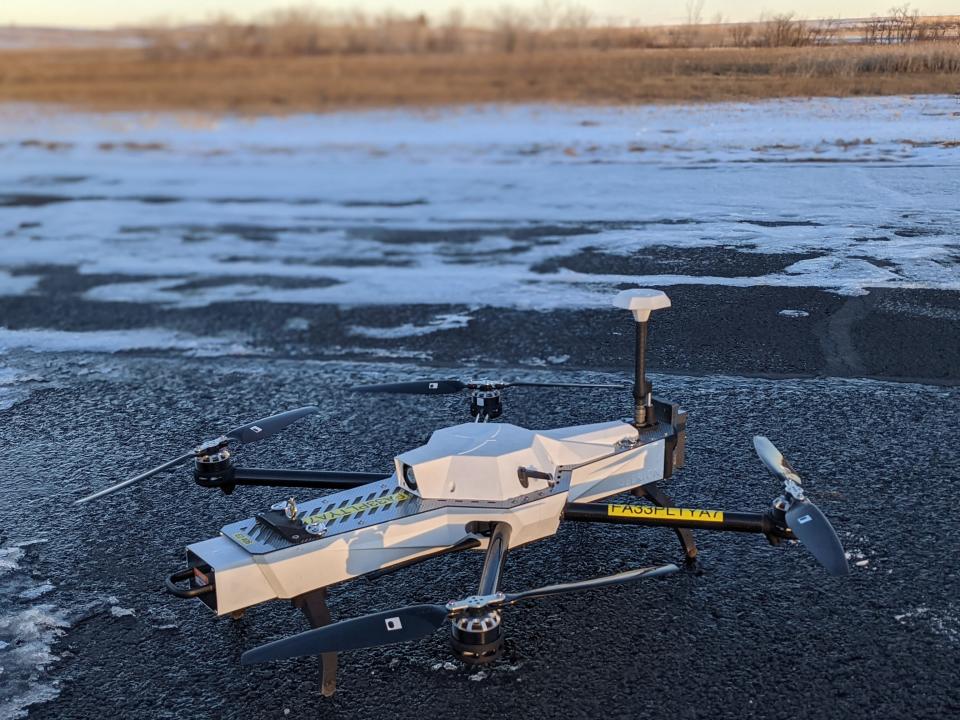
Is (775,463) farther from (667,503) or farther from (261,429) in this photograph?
(261,429)

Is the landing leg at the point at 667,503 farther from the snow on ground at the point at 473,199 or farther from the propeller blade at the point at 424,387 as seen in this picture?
the snow on ground at the point at 473,199

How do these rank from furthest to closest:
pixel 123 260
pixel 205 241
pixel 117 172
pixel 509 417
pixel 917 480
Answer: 1. pixel 117 172
2. pixel 205 241
3. pixel 123 260
4. pixel 509 417
5. pixel 917 480

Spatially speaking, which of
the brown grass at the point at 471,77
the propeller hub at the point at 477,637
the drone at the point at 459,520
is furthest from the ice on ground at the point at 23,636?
the brown grass at the point at 471,77

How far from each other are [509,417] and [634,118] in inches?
127

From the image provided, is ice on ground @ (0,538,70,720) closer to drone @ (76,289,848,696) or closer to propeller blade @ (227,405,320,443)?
drone @ (76,289,848,696)

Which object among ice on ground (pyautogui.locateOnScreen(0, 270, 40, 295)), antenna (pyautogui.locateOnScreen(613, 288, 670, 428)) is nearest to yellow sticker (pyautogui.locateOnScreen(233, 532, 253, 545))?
antenna (pyautogui.locateOnScreen(613, 288, 670, 428))

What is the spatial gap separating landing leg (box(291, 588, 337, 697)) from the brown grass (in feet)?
16.2

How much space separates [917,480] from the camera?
4793 mm

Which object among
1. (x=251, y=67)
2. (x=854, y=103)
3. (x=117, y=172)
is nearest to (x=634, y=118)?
(x=854, y=103)

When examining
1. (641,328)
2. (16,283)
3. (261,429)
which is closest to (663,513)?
(641,328)

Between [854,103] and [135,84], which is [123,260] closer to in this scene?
[135,84]

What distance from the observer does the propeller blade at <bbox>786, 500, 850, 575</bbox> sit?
2.98 meters

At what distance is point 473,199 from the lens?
11812 mm

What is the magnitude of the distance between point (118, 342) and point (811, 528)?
6155 mm
